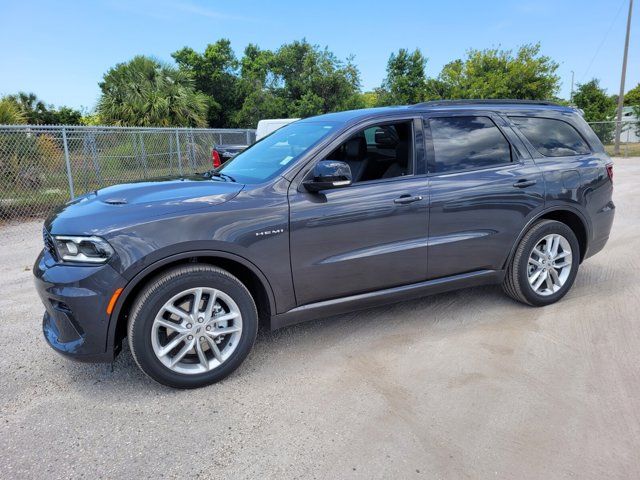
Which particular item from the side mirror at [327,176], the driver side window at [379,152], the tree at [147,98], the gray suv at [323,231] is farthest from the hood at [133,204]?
the tree at [147,98]

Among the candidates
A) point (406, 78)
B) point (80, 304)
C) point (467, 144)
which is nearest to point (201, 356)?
point (80, 304)

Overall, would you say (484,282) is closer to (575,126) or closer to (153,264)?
(575,126)

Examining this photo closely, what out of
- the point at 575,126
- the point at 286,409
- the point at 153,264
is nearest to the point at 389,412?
the point at 286,409

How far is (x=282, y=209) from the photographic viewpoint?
311 cm

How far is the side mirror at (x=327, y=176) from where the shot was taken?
316cm

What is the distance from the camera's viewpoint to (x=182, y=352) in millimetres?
2953

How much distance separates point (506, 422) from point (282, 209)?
1.86m

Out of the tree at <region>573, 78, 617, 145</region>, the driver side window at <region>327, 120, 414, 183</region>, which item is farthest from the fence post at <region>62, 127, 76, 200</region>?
the tree at <region>573, 78, 617, 145</region>

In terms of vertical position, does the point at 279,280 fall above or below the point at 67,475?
above

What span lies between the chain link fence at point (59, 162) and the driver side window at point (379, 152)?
203 inches

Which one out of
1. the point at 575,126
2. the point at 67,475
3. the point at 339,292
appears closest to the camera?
the point at 67,475

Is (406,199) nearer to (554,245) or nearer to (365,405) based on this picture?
(365,405)

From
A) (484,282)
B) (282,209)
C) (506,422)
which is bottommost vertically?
(506,422)

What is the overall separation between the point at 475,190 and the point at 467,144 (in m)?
0.41
